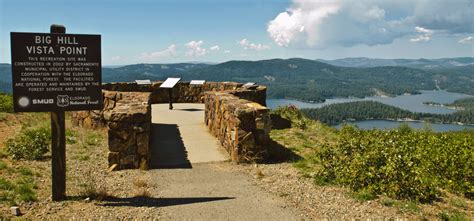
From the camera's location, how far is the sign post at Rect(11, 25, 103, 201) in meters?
5.87

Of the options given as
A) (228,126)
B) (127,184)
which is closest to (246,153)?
(228,126)

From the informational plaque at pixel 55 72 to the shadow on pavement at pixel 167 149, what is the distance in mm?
2827

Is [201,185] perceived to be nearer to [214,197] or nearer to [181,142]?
[214,197]

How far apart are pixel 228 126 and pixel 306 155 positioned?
2314 mm

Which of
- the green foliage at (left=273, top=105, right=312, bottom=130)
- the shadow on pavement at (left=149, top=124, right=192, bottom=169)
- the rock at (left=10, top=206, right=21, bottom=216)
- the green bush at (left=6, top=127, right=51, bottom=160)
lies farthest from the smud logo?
the green foliage at (left=273, top=105, right=312, bottom=130)

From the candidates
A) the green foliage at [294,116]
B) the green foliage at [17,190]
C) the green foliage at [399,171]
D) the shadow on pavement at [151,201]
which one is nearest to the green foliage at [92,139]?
the green foliage at [17,190]

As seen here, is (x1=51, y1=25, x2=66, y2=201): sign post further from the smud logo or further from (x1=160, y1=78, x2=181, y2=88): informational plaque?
(x1=160, y1=78, x2=181, y2=88): informational plaque

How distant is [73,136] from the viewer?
11398mm

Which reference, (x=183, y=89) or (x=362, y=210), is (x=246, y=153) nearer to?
(x=362, y=210)

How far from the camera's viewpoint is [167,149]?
10.2 metres

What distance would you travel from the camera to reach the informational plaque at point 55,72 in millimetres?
5859

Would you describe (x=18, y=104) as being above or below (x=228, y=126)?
above

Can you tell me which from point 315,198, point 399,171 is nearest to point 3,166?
point 315,198

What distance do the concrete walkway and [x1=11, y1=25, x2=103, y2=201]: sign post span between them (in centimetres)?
271
